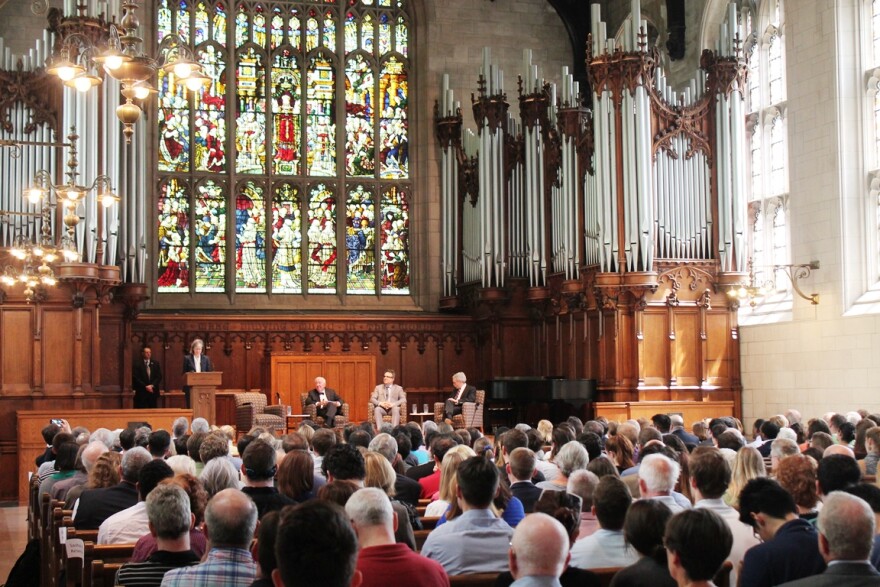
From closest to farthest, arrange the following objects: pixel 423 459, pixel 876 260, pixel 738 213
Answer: pixel 423 459, pixel 876 260, pixel 738 213

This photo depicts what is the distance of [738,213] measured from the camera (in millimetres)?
18312

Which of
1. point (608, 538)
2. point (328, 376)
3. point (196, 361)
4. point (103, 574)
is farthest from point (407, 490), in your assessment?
point (328, 376)

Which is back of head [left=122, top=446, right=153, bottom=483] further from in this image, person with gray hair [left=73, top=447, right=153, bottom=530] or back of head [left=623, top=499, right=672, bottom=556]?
back of head [left=623, top=499, right=672, bottom=556]

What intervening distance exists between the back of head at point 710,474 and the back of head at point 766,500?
0.38m

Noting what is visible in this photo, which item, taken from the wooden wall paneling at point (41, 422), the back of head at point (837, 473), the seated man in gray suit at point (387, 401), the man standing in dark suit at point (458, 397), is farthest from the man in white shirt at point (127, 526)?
the seated man in gray suit at point (387, 401)

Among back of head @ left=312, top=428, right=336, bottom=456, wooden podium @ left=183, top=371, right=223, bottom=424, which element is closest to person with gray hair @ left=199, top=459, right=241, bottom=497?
back of head @ left=312, top=428, right=336, bottom=456

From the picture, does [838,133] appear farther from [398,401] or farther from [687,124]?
[398,401]

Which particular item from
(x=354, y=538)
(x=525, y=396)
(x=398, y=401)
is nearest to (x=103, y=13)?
(x=398, y=401)

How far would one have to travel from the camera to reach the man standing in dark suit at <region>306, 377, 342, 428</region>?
18.2 meters

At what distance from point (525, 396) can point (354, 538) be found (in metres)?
15.4

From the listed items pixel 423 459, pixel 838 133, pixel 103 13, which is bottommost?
pixel 423 459

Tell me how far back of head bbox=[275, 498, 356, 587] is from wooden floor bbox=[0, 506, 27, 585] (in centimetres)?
760

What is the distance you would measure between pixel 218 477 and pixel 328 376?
1453 centimetres

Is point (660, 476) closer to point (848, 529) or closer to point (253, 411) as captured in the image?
point (848, 529)
